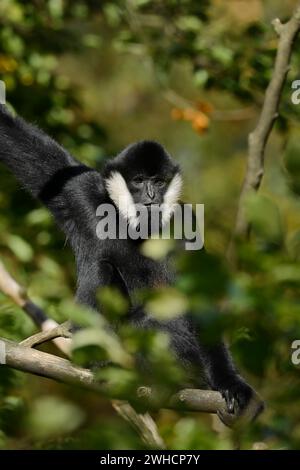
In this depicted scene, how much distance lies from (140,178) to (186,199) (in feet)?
3.49

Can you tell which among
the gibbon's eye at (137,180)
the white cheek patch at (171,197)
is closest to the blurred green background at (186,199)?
the white cheek patch at (171,197)

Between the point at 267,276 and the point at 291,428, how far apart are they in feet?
1.21

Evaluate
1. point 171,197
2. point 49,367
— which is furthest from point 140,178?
point 49,367

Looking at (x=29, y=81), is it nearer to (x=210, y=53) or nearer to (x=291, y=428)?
(x=210, y=53)

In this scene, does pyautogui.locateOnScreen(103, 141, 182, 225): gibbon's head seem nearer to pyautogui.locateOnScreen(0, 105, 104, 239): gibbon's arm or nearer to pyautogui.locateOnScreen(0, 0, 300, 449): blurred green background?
pyautogui.locateOnScreen(0, 105, 104, 239): gibbon's arm

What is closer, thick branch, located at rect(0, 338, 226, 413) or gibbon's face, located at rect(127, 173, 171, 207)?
thick branch, located at rect(0, 338, 226, 413)

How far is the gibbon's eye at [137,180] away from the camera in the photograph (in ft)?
17.0

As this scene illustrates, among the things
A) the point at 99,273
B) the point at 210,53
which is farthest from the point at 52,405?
the point at 210,53

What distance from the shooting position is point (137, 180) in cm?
522

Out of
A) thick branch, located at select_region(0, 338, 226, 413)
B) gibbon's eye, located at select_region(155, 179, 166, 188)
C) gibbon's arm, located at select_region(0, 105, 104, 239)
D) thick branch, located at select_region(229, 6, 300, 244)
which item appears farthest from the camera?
gibbon's eye, located at select_region(155, 179, 166, 188)

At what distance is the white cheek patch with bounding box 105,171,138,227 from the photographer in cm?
508

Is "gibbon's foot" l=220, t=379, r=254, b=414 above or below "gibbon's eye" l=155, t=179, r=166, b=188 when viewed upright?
below

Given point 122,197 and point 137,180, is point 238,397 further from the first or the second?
point 137,180

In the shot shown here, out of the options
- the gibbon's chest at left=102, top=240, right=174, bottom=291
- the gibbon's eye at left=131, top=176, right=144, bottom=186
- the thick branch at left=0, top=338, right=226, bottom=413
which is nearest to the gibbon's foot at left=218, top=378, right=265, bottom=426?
the thick branch at left=0, top=338, right=226, bottom=413
